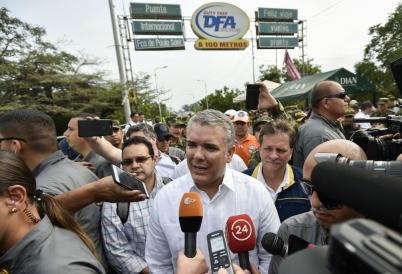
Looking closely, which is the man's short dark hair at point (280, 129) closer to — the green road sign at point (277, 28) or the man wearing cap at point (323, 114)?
the man wearing cap at point (323, 114)

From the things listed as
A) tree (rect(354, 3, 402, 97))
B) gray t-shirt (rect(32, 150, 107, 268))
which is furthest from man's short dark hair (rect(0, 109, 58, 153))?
tree (rect(354, 3, 402, 97))

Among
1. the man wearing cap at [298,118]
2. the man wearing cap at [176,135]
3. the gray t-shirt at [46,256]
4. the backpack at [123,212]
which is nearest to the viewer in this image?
the gray t-shirt at [46,256]

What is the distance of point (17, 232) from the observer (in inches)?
50.0

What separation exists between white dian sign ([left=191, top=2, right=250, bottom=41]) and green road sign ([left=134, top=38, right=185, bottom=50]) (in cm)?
148

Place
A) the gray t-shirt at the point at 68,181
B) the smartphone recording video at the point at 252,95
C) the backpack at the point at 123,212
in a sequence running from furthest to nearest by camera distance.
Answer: the smartphone recording video at the point at 252,95 < the backpack at the point at 123,212 < the gray t-shirt at the point at 68,181

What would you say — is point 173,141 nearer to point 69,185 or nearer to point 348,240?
point 69,185

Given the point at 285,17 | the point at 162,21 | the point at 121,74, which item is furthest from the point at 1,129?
the point at 285,17

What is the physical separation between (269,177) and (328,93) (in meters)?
1.37

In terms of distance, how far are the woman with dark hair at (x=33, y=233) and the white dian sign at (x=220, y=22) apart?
17.9 metres

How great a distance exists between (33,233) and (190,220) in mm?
679

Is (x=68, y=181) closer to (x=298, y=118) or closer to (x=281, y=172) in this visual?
(x=281, y=172)

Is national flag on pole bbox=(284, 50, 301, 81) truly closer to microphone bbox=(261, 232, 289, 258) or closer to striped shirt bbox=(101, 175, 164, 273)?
striped shirt bbox=(101, 175, 164, 273)

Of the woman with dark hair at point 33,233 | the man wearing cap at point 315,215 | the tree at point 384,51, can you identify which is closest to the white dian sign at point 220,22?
the tree at point 384,51

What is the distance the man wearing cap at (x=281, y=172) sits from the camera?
2393 millimetres
